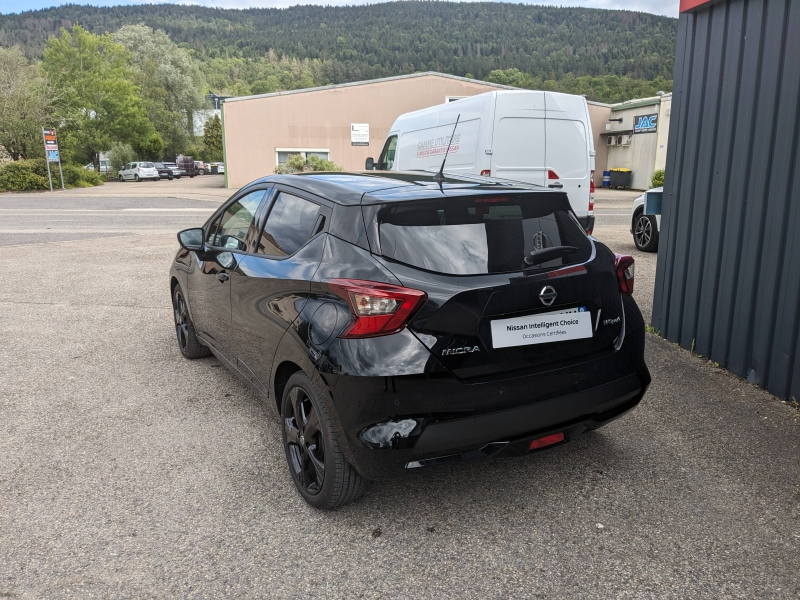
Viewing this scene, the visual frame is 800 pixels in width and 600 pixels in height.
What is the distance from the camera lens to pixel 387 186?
3.18 meters

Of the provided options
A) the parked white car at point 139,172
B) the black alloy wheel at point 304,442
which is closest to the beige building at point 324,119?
the parked white car at point 139,172

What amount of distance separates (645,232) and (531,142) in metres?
2.59

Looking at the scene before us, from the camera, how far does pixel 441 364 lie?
257 centimetres

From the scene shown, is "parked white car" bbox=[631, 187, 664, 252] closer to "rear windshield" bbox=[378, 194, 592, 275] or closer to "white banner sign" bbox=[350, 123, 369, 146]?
"rear windshield" bbox=[378, 194, 592, 275]

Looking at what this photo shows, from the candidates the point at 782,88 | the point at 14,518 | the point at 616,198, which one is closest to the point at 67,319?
the point at 14,518

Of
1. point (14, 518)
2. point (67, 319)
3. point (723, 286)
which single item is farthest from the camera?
point (67, 319)

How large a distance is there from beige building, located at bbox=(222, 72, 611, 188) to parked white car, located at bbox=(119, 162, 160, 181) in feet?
54.9

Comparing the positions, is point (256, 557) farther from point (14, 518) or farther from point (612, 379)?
point (612, 379)

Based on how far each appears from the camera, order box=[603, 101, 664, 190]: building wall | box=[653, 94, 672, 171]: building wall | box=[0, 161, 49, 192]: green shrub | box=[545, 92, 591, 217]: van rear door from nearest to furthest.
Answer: box=[545, 92, 591, 217]: van rear door
box=[653, 94, 672, 171]: building wall
box=[603, 101, 664, 190]: building wall
box=[0, 161, 49, 192]: green shrub

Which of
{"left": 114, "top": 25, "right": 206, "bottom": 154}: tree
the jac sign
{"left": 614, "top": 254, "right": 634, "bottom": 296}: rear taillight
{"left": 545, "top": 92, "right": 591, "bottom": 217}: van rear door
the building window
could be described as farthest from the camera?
{"left": 114, "top": 25, "right": 206, "bottom": 154}: tree

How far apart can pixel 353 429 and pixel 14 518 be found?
167cm

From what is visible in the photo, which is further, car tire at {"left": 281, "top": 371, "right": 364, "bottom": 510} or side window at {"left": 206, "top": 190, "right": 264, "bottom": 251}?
side window at {"left": 206, "top": 190, "right": 264, "bottom": 251}

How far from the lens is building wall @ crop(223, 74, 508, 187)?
3238 cm

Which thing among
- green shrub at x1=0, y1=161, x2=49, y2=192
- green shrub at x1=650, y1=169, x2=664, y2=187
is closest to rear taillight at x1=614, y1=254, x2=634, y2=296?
green shrub at x1=650, y1=169, x2=664, y2=187
